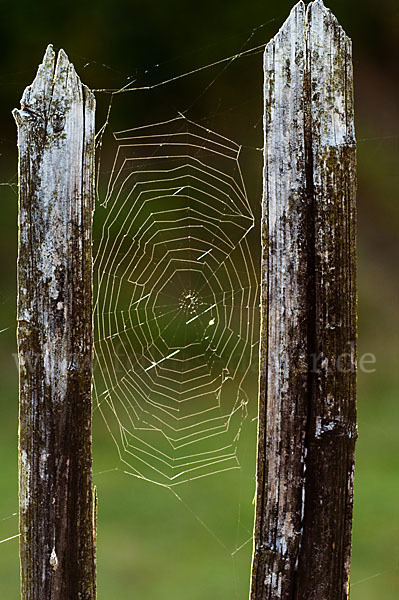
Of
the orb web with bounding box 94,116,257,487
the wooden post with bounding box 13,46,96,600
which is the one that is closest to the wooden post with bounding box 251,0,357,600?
the wooden post with bounding box 13,46,96,600

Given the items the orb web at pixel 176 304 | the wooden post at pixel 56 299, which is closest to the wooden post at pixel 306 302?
the wooden post at pixel 56 299

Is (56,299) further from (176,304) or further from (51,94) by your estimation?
(176,304)

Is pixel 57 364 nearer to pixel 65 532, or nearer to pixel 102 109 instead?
pixel 65 532

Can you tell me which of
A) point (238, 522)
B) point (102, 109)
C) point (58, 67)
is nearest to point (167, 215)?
point (102, 109)

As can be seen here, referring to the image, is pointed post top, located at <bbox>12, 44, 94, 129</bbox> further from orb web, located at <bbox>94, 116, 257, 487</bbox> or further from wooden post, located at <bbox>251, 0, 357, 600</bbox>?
orb web, located at <bbox>94, 116, 257, 487</bbox>

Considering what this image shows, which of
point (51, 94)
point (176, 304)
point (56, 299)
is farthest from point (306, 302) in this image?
point (176, 304)
